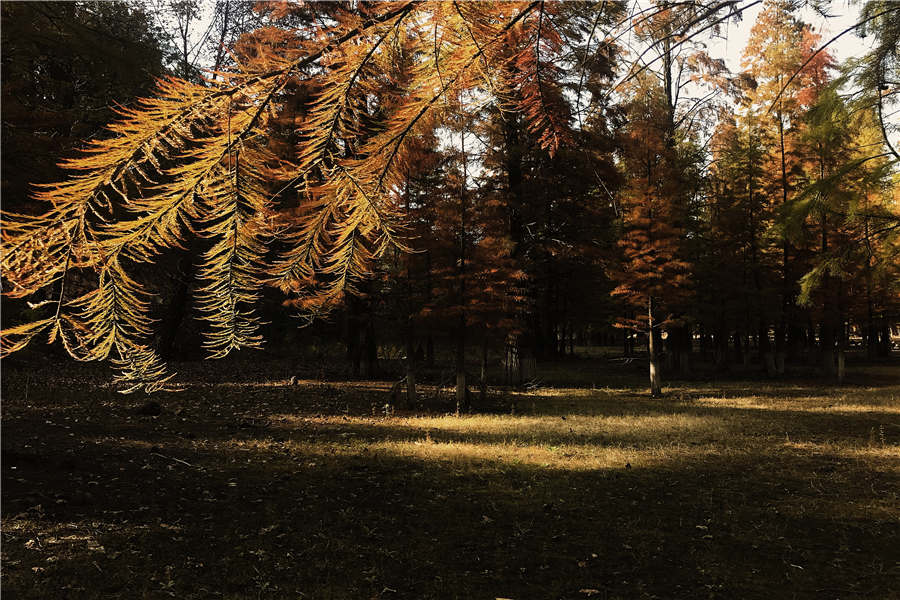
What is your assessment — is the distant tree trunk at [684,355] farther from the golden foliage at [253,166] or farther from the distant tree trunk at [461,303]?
the golden foliage at [253,166]

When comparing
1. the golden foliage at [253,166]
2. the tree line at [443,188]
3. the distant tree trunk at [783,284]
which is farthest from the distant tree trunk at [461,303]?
the distant tree trunk at [783,284]

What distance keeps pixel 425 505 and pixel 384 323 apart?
9.38 m

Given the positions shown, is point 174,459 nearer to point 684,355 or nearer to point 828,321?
point 684,355

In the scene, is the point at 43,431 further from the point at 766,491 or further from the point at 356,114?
the point at 766,491

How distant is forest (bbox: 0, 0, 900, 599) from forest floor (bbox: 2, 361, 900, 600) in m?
0.05

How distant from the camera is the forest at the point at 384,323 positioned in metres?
1.80

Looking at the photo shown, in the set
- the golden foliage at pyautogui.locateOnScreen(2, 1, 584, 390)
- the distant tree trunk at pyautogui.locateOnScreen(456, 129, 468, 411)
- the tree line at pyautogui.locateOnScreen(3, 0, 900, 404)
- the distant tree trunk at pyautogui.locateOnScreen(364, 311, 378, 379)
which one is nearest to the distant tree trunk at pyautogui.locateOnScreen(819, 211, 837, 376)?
the tree line at pyautogui.locateOnScreen(3, 0, 900, 404)

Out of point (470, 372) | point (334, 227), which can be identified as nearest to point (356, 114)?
point (334, 227)

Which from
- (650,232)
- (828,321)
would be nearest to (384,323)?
(650,232)

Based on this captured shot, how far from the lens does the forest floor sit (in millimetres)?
4641

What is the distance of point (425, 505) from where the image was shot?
6.59m

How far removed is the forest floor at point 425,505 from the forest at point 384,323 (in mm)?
48

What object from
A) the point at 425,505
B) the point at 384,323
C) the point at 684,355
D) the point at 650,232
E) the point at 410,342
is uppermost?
the point at 650,232

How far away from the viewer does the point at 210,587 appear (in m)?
4.32
